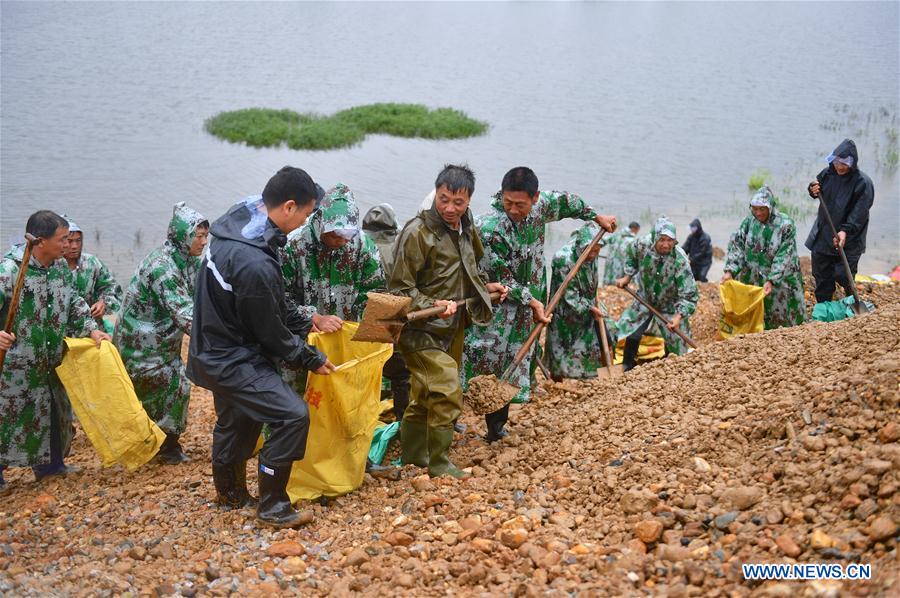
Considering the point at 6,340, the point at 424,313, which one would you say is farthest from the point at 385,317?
the point at 6,340

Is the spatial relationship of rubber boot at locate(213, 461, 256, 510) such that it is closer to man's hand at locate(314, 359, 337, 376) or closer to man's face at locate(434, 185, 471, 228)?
man's hand at locate(314, 359, 337, 376)

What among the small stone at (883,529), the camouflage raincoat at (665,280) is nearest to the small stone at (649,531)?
the small stone at (883,529)

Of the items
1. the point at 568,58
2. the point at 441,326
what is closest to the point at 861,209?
the point at 441,326

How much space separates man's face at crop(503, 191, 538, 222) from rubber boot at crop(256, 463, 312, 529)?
81.8 inches

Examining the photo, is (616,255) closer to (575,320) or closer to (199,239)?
(575,320)

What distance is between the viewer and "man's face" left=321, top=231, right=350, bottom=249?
4.91 m

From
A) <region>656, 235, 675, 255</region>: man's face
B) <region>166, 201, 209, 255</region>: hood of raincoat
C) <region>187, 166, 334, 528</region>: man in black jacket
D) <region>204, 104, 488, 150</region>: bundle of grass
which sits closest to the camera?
<region>187, 166, 334, 528</region>: man in black jacket

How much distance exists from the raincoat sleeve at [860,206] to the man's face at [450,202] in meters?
5.09

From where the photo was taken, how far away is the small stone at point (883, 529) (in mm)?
3131

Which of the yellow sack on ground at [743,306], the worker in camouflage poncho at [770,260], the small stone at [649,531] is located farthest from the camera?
the yellow sack on ground at [743,306]

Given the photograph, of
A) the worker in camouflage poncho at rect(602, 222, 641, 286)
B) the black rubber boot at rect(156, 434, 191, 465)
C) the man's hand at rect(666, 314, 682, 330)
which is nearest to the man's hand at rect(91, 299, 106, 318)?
the black rubber boot at rect(156, 434, 191, 465)

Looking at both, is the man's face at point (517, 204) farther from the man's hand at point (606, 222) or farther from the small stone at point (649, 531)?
the small stone at point (649, 531)

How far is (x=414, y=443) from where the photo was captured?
16.9ft

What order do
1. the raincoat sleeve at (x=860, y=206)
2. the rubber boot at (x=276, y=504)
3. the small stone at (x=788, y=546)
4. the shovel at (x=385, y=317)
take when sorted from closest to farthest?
the small stone at (x=788, y=546) < the rubber boot at (x=276, y=504) < the shovel at (x=385, y=317) < the raincoat sleeve at (x=860, y=206)
